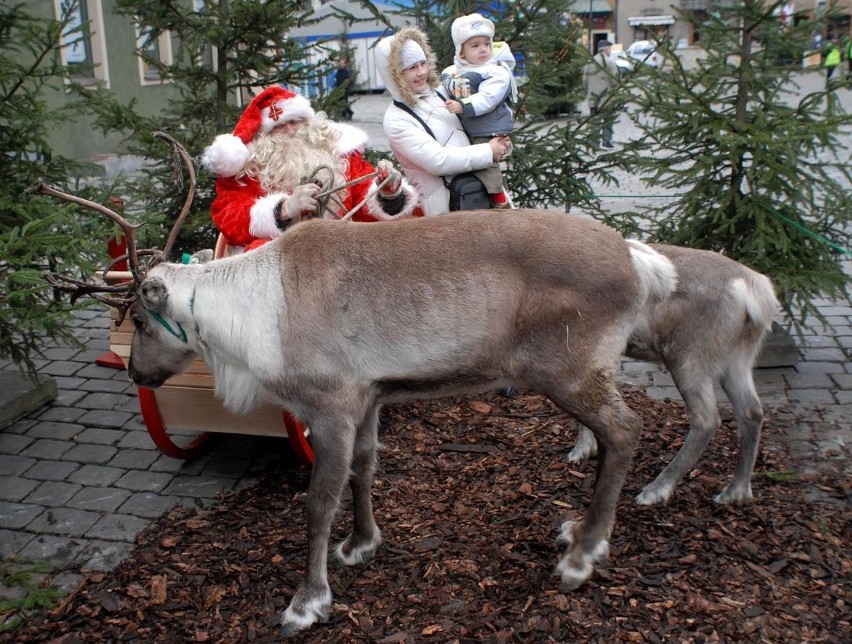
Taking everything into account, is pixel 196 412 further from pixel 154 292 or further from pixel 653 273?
pixel 653 273

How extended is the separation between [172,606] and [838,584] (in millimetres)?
2978

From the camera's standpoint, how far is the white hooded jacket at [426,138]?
17.1 feet

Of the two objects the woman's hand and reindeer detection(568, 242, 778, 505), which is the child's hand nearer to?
the woman's hand

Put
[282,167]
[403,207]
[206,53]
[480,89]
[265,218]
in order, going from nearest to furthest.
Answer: [265,218], [282,167], [403,207], [480,89], [206,53]

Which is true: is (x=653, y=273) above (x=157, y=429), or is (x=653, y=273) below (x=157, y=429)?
above

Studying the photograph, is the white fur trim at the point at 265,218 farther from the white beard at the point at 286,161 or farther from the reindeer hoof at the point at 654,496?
the reindeer hoof at the point at 654,496

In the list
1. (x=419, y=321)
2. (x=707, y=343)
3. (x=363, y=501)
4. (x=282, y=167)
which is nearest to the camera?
(x=419, y=321)

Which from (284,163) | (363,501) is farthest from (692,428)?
(284,163)

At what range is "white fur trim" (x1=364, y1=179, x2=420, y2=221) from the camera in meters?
5.02

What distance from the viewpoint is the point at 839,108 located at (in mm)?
5930

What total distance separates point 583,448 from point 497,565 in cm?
121

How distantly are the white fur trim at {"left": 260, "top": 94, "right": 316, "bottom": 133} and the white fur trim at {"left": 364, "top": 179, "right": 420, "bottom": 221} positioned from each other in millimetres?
625

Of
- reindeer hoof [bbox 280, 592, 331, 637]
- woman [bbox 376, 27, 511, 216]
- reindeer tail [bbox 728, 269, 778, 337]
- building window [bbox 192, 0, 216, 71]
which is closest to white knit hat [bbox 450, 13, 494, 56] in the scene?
woman [bbox 376, 27, 511, 216]

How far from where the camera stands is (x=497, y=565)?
396cm
